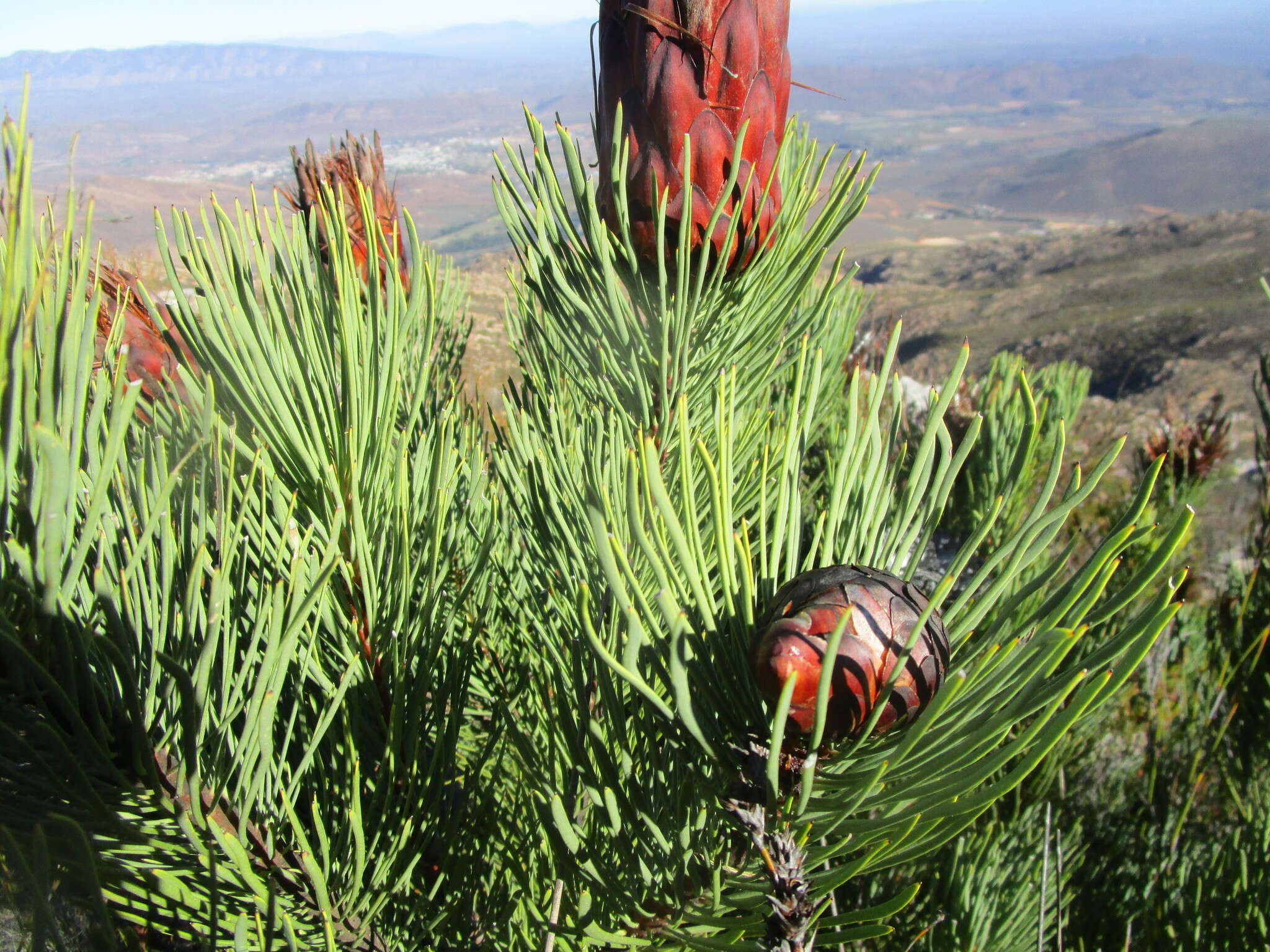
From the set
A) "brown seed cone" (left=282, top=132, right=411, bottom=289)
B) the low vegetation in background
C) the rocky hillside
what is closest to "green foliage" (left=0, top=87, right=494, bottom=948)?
the low vegetation in background

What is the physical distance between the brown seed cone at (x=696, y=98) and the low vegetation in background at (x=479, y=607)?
3 cm

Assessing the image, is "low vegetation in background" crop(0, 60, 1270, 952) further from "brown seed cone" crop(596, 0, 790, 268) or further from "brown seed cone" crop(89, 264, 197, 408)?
"brown seed cone" crop(89, 264, 197, 408)

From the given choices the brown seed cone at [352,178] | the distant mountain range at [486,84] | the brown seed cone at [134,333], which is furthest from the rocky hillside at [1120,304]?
the distant mountain range at [486,84]

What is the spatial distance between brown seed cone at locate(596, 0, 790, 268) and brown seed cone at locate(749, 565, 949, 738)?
1.15 ft

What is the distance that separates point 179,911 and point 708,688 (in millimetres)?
466

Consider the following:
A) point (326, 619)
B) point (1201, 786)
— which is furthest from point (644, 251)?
point (1201, 786)

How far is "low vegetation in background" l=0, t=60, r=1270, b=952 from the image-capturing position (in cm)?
43

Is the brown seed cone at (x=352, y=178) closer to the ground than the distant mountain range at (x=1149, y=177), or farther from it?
closer to the ground

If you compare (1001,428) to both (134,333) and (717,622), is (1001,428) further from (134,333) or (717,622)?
(134,333)

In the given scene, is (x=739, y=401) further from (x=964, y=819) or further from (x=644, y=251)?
(x=964, y=819)

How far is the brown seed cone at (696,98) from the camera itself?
2.27 feet

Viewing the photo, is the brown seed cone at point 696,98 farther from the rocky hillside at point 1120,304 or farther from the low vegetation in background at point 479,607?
the rocky hillside at point 1120,304

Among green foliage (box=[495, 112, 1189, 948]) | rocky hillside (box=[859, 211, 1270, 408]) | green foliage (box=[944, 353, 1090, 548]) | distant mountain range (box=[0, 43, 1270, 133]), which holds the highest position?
distant mountain range (box=[0, 43, 1270, 133])

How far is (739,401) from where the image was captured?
2.86ft
